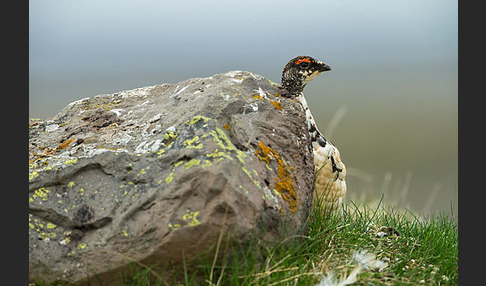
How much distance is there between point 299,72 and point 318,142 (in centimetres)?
82

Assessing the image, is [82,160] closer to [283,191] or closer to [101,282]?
[101,282]

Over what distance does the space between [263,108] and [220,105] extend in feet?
1.49

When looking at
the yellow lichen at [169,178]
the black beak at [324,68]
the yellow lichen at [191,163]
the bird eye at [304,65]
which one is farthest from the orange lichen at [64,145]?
the black beak at [324,68]

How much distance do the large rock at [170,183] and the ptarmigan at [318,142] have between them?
515 mm

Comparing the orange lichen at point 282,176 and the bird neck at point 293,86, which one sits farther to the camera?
the bird neck at point 293,86

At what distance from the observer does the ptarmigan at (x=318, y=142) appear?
549cm

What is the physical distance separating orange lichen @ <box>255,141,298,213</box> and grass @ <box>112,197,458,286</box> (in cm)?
35

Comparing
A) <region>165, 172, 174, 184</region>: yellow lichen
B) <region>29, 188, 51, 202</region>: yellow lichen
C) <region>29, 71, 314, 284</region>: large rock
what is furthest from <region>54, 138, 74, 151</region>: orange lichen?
<region>165, 172, 174, 184</region>: yellow lichen

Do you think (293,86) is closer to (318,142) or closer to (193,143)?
(318,142)

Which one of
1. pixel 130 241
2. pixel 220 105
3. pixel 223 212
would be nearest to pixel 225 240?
pixel 223 212

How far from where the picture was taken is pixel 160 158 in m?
4.24

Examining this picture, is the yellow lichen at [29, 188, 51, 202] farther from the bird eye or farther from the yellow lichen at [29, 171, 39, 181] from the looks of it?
the bird eye

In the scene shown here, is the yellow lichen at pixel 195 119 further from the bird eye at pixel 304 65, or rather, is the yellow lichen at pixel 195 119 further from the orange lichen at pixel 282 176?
the bird eye at pixel 304 65

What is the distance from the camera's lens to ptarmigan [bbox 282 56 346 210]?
5.49 meters
